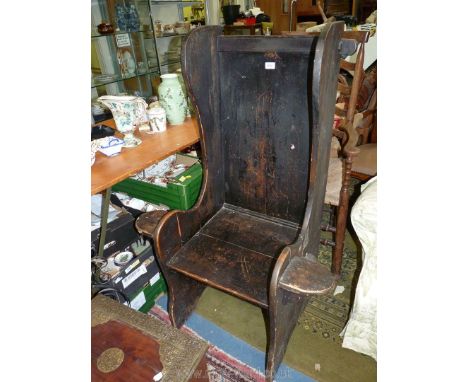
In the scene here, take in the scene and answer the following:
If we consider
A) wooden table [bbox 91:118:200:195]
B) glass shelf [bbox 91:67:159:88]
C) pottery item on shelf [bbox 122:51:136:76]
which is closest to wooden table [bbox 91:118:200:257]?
wooden table [bbox 91:118:200:195]

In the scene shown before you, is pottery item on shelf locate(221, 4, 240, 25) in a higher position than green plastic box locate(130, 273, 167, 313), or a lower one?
higher

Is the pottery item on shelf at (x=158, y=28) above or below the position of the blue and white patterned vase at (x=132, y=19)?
below

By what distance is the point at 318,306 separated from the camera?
156 cm

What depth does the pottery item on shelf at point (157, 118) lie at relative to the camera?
146 cm

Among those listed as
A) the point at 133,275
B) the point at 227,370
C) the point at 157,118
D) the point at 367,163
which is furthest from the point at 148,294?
the point at 367,163

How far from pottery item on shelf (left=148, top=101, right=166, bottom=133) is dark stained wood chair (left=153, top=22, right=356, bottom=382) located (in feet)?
1.08

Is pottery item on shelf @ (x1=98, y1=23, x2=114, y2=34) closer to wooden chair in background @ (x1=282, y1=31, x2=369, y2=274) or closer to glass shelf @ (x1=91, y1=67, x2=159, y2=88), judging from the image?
glass shelf @ (x1=91, y1=67, x2=159, y2=88)

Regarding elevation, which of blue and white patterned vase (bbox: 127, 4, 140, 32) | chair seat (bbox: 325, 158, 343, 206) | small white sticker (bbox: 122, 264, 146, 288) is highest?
blue and white patterned vase (bbox: 127, 4, 140, 32)

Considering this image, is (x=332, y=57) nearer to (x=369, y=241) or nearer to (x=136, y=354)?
(x=369, y=241)

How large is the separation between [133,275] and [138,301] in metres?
0.15

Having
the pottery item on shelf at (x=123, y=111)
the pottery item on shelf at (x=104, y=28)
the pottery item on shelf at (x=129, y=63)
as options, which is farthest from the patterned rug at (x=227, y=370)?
the pottery item on shelf at (x=104, y=28)

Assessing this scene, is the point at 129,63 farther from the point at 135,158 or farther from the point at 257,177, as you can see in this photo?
the point at 257,177

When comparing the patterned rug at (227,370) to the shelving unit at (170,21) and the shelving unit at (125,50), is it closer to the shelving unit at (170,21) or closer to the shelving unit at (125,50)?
the shelving unit at (125,50)

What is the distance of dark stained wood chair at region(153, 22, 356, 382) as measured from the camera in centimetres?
102
